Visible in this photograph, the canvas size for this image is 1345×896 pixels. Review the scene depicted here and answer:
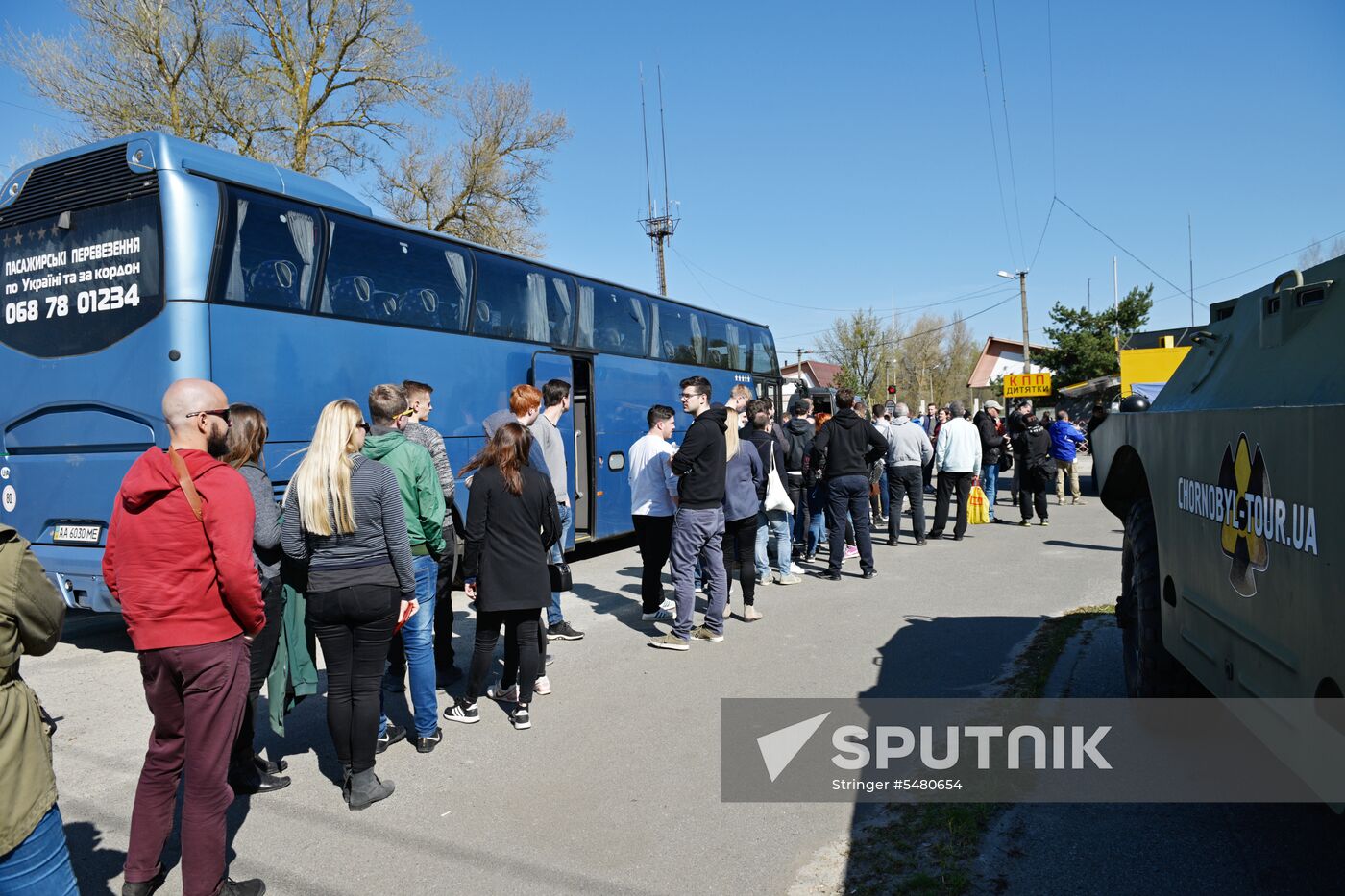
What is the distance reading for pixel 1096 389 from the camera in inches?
1267

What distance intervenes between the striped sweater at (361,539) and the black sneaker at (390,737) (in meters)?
1.24

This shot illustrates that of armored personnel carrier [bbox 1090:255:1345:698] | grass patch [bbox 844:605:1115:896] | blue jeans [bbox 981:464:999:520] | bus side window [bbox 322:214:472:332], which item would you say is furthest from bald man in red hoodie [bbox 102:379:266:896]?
blue jeans [bbox 981:464:999:520]

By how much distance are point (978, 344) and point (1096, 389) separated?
44108 mm

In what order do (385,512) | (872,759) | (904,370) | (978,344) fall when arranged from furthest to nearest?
(978,344)
(904,370)
(872,759)
(385,512)

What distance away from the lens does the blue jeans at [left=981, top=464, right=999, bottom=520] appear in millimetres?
14984

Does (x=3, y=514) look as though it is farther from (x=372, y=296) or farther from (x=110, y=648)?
(x=372, y=296)

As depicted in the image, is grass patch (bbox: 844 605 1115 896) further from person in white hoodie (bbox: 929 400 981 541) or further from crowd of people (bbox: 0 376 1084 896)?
person in white hoodie (bbox: 929 400 981 541)

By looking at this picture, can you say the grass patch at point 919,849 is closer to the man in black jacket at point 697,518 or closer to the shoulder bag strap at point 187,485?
the shoulder bag strap at point 187,485

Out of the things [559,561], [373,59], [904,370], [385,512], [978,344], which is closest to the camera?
[385,512]

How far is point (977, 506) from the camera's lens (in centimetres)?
1395

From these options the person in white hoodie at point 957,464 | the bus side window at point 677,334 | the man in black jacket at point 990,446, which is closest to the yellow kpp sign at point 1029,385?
the man in black jacket at point 990,446

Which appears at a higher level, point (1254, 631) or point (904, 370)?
point (904, 370)

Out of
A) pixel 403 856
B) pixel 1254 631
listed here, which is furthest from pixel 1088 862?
pixel 403 856

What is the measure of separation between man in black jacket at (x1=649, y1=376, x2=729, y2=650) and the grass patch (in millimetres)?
3054
